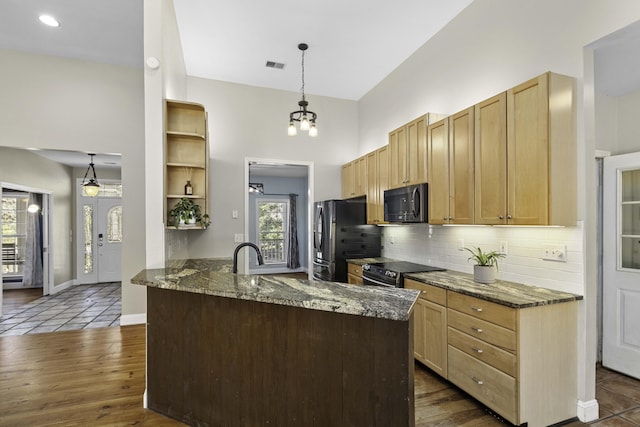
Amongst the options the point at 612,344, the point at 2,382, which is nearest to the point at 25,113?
the point at 2,382

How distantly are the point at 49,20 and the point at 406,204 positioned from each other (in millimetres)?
4281

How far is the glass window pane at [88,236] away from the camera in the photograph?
7016 millimetres

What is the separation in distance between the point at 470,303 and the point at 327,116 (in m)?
3.71

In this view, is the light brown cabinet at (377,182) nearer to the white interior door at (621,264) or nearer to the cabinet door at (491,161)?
the cabinet door at (491,161)

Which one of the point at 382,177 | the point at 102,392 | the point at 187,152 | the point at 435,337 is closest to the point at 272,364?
the point at 435,337

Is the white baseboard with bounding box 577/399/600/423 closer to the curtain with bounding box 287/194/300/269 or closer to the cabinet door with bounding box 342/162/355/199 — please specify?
the cabinet door with bounding box 342/162/355/199

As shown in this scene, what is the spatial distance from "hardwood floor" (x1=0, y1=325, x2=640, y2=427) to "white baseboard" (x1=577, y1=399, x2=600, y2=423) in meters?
0.04

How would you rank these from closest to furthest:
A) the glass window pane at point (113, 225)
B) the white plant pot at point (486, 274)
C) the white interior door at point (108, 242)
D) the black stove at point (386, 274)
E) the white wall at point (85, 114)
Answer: the white plant pot at point (486, 274) → the black stove at point (386, 274) → the white wall at point (85, 114) → the white interior door at point (108, 242) → the glass window pane at point (113, 225)

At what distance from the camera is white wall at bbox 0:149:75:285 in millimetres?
4970

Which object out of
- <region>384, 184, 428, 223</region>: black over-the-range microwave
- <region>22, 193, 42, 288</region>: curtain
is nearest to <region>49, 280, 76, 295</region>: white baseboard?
<region>22, 193, 42, 288</region>: curtain

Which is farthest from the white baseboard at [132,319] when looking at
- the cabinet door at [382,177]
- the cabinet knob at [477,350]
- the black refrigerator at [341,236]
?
the cabinet knob at [477,350]

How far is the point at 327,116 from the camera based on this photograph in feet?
16.8

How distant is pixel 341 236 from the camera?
14.0 ft

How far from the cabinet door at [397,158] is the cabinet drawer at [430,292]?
44.2 inches
